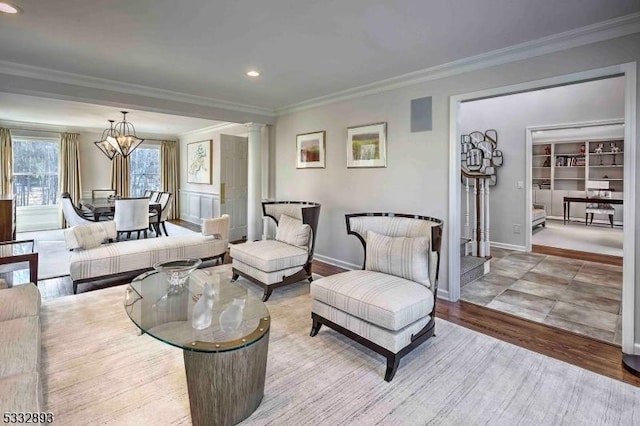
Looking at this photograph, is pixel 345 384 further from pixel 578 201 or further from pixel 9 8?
pixel 578 201

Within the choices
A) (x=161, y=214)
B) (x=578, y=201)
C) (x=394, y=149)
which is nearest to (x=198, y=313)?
(x=394, y=149)

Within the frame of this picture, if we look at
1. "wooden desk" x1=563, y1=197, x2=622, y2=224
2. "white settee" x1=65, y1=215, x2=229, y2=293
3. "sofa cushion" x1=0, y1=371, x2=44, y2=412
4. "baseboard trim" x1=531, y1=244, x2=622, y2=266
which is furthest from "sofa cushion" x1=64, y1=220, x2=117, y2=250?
"wooden desk" x1=563, y1=197, x2=622, y2=224

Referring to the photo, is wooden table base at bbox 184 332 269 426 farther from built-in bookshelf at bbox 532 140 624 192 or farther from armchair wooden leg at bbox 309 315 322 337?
built-in bookshelf at bbox 532 140 624 192

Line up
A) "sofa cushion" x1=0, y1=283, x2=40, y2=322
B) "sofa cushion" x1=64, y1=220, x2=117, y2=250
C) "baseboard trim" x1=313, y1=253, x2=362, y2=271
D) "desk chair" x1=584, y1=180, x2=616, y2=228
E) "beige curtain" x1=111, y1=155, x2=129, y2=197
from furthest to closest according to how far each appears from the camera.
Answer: "beige curtain" x1=111, y1=155, x2=129, y2=197 < "desk chair" x1=584, y1=180, x2=616, y2=228 < "baseboard trim" x1=313, y1=253, x2=362, y2=271 < "sofa cushion" x1=64, y1=220, x2=117, y2=250 < "sofa cushion" x1=0, y1=283, x2=40, y2=322

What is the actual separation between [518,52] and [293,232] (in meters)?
2.86

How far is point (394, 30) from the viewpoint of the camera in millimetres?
2578

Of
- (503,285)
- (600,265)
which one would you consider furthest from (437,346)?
(600,265)

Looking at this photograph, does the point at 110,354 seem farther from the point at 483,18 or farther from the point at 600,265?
the point at 600,265

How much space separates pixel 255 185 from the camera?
585 cm

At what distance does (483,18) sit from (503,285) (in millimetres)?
2985

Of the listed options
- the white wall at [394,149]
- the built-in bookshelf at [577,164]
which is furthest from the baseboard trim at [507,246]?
the built-in bookshelf at [577,164]

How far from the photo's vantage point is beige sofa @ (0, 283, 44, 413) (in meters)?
1.30

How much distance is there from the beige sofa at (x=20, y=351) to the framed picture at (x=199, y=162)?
5880 millimetres

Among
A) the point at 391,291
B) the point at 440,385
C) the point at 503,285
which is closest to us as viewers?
the point at 440,385
